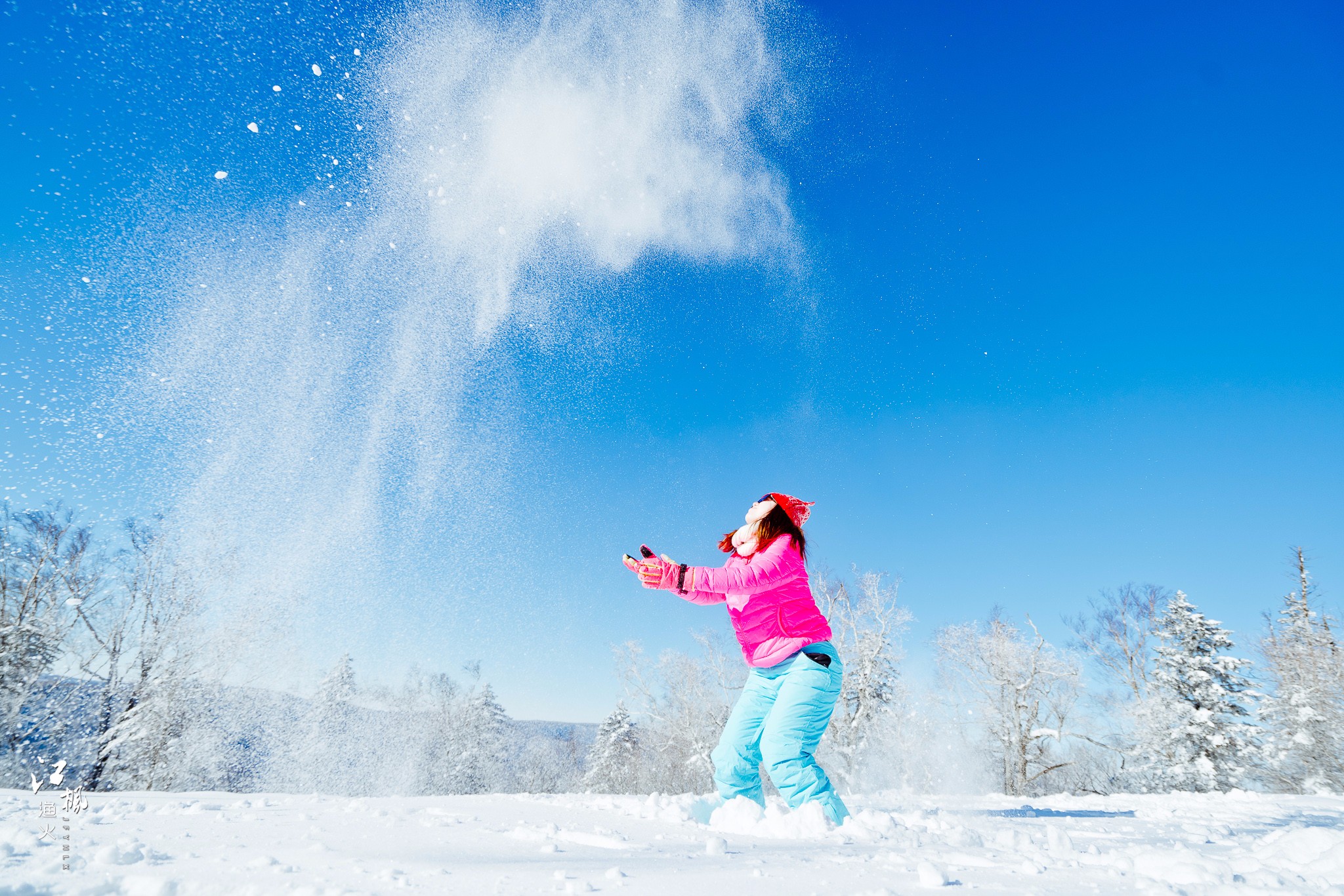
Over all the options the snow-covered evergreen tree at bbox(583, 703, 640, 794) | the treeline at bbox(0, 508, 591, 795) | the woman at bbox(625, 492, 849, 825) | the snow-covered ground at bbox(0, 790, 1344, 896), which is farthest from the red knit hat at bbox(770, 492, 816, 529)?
the snow-covered evergreen tree at bbox(583, 703, 640, 794)

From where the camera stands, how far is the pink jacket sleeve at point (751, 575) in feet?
11.1

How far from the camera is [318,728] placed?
23.8 meters

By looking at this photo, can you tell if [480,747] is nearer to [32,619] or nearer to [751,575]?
[32,619]

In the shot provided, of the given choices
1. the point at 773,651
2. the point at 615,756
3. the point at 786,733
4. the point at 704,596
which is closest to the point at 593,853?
the point at 704,596

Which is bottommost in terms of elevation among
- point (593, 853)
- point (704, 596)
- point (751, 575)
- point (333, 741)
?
point (333, 741)

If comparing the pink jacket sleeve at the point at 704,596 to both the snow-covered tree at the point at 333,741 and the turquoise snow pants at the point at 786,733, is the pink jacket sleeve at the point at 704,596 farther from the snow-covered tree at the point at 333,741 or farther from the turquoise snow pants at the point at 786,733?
the snow-covered tree at the point at 333,741

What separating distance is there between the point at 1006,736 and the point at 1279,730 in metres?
7.09

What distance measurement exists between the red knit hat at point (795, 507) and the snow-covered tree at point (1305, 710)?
18166 mm

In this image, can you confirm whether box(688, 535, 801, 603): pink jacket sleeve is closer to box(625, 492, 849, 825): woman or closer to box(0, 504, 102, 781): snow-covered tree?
box(625, 492, 849, 825): woman

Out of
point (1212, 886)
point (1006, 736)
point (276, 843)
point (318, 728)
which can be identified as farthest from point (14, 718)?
point (1006, 736)

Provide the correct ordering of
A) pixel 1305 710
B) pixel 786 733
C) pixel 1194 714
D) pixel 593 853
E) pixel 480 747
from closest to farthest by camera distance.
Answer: pixel 593 853, pixel 786 733, pixel 1305 710, pixel 1194 714, pixel 480 747

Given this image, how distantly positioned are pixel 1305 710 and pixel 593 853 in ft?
70.4

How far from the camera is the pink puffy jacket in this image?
3.41 metres

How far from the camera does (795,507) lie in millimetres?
4027
